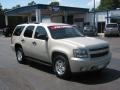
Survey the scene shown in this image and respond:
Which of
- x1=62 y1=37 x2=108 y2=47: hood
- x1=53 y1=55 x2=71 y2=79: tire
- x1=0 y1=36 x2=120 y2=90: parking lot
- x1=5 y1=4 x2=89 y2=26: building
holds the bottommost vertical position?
x1=0 y1=36 x2=120 y2=90: parking lot

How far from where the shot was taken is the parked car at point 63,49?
8.84 m

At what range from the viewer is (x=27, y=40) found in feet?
37.7

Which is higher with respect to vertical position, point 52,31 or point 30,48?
point 52,31

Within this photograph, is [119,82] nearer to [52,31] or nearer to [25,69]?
[52,31]

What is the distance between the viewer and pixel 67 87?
8242mm

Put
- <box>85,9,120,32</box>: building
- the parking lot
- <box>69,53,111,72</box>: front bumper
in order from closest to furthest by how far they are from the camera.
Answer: the parking lot < <box>69,53,111,72</box>: front bumper < <box>85,9,120,32</box>: building

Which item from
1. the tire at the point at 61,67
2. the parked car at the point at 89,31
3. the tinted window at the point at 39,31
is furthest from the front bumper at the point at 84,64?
the parked car at the point at 89,31

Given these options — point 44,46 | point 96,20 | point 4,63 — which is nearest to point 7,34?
point 96,20

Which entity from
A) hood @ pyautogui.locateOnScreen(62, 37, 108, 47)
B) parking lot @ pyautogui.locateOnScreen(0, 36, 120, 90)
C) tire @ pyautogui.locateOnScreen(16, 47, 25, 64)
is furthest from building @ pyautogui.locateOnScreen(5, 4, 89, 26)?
hood @ pyautogui.locateOnScreen(62, 37, 108, 47)

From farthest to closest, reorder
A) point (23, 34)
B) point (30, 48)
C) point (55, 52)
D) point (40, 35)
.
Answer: point (23, 34)
point (30, 48)
point (40, 35)
point (55, 52)

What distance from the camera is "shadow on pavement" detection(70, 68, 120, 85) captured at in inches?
350

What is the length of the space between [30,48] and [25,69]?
856mm

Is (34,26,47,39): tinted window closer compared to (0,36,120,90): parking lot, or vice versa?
(0,36,120,90): parking lot

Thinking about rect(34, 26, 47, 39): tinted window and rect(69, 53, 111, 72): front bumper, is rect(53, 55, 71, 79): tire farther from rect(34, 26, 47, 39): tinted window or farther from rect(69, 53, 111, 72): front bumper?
rect(34, 26, 47, 39): tinted window
